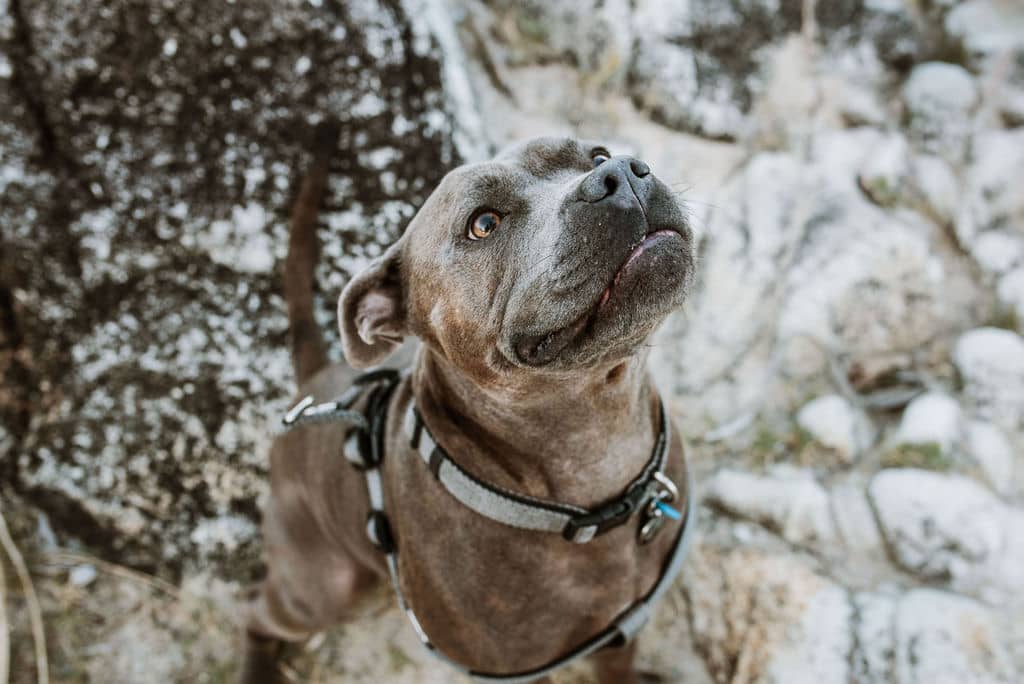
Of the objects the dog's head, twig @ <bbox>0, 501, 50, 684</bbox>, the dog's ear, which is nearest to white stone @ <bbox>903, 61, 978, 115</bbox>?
the dog's head

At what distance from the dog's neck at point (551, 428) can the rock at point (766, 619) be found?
0.93 metres

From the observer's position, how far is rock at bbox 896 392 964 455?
2766mm

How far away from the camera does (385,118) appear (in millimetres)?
2963

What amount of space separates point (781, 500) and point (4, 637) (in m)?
3.21

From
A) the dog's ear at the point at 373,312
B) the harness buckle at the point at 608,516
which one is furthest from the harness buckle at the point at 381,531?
the harness buckle at the point at 608,516

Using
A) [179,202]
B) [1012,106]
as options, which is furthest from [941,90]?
[179,202]

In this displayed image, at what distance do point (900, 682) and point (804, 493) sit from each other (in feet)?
2.17

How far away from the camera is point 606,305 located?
1684 mm

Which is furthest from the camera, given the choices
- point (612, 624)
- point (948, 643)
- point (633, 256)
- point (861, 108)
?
point (861, 108)

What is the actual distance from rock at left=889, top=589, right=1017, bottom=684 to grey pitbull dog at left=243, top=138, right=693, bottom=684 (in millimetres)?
810

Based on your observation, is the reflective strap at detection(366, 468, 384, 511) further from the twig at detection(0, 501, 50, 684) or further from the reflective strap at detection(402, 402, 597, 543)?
the twig at detection(0, 501, 50, 684)

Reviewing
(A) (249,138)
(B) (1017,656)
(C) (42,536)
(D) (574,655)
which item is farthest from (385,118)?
(B) (1017,656)

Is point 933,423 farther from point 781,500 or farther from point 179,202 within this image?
point 179,202

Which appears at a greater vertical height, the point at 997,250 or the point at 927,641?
the point at 997,250
